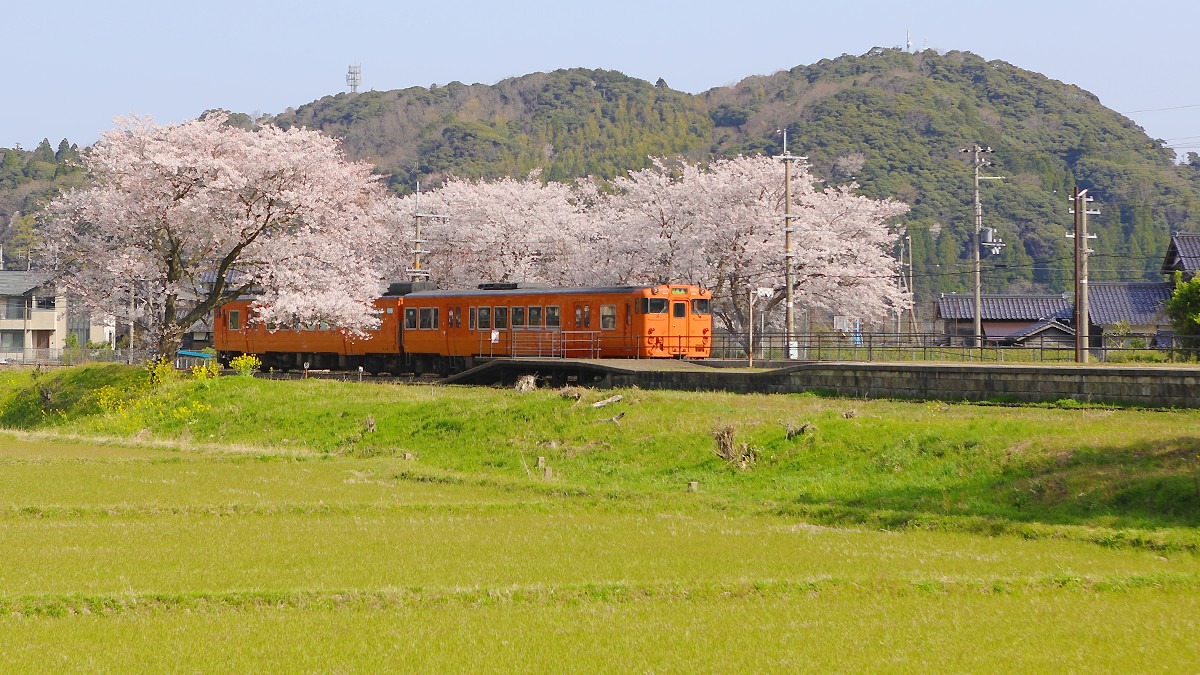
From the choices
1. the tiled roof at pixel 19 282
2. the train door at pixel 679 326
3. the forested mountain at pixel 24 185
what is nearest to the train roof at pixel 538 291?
the train door at pixel 679 326

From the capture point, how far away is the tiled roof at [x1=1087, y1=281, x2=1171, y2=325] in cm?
4834

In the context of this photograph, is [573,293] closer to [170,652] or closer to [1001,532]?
[1001,532]

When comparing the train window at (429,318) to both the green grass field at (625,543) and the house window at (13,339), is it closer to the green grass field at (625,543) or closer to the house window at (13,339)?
the green grass field at (625,543)

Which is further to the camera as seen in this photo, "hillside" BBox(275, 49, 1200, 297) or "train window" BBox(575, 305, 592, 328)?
"hillside" BBox(275, 49, 1200, 297)

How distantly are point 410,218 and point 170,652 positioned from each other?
43.4 metres

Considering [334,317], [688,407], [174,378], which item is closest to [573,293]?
[334,317]

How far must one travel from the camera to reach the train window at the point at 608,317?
31203 mm

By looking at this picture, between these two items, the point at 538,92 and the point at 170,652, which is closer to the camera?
the point at 170,652

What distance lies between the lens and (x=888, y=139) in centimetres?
10656

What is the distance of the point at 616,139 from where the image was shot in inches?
5669

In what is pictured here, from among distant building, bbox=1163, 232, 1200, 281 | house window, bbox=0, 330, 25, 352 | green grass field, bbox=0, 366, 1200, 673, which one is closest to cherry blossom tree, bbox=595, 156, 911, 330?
distant building, bbox=1163, 232, 1200, 281

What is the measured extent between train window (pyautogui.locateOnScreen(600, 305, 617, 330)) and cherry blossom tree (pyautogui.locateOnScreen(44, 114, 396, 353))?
7.16 meters

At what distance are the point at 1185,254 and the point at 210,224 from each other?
35.7m

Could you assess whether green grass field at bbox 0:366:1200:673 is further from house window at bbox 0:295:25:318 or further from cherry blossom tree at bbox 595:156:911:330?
house window at bbox 0:295:25:318
